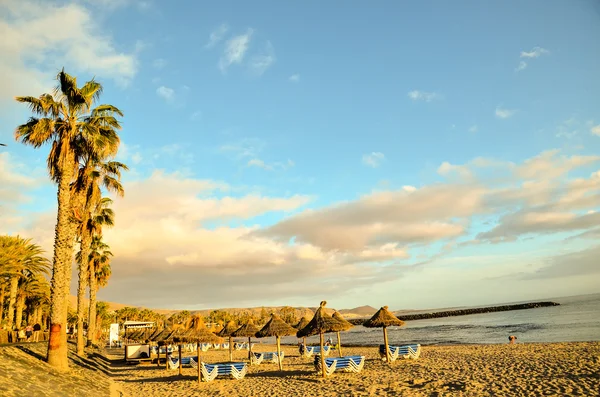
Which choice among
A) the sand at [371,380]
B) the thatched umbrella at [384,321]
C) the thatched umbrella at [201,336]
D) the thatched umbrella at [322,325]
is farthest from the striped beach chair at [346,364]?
the thatched umbrella at [201,336]

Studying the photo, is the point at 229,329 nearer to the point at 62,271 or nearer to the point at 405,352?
the point at 405,352

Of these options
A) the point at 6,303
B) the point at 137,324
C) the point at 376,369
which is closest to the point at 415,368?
the point at 376,369

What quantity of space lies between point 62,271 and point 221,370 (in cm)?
798

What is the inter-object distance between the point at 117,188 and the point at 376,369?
1578cm

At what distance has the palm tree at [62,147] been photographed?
13.4 m

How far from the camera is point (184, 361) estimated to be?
23922 mm

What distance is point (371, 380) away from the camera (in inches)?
566

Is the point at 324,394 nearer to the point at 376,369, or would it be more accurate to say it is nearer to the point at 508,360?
the point at 376,369

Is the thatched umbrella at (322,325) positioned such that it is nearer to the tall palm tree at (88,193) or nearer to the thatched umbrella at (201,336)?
the thatched umbrella at (201,336)

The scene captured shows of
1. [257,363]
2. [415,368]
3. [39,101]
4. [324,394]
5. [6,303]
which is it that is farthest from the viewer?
[6,303]

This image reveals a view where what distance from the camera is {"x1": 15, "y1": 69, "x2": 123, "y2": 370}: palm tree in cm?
1345

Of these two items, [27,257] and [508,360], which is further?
[27,257]

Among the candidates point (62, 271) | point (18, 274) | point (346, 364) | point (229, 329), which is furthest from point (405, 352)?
point (18, 274)

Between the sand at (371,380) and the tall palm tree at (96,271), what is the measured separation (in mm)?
8900
